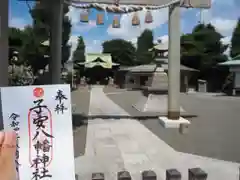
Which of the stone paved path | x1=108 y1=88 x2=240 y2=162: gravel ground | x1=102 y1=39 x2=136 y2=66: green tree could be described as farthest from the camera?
x1=102 y1=39 x2=136 y2=66: green tree

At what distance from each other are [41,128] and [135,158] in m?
3.08

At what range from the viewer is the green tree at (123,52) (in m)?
30.5

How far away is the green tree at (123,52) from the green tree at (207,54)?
22.6 feet

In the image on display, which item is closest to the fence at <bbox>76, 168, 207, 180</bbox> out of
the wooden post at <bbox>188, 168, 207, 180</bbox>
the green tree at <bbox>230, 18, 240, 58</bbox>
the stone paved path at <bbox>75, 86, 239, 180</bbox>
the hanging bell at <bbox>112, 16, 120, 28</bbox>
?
the wooden post at <bbox>188, 168, 207, 180</bbox>

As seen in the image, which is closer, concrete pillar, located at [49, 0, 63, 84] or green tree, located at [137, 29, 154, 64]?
concrete pillar, located at [49, 0, 63, 84]

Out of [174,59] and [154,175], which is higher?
[174,59]

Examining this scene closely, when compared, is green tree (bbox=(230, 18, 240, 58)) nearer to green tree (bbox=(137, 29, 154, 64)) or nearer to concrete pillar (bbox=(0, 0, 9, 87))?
green tree (bbox=(137, 29, 154, 64))

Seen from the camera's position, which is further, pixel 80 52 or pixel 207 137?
pixel 80 52

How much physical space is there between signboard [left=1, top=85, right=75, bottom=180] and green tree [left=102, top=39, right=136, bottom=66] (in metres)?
27.8

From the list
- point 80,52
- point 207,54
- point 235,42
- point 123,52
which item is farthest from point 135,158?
point 80,52

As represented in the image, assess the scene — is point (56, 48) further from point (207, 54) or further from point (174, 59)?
point (207, 54)

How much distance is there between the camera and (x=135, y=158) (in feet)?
16.3

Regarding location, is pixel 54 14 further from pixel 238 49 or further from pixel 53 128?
pixel 238 49

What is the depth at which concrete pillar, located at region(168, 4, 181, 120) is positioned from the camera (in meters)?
8.09
